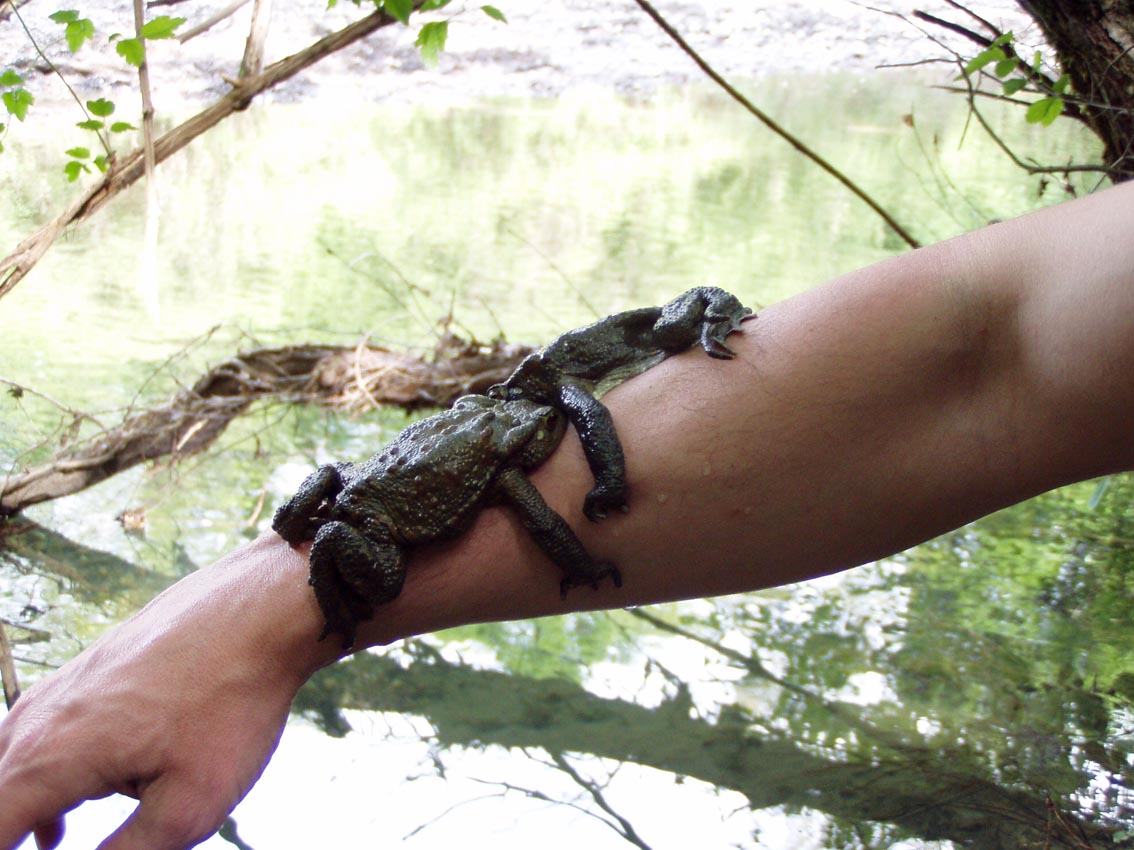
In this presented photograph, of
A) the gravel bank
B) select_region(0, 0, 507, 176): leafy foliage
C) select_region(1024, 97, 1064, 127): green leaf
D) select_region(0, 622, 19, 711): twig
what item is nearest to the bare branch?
select_region(0, 0, 507, 176): leafy foliage

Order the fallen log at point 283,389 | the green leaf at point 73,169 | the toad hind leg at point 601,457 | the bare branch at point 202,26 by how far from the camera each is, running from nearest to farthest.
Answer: the toad hind leg at point 601,457 < the bare branch at point 202,26 < the green leaf at point 73,169 < the fallen log at point 283,389

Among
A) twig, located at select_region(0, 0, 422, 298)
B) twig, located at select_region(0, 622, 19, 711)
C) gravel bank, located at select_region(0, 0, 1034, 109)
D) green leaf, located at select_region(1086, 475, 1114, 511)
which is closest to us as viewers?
twig, located at select_region(0, 622, 19, 711)

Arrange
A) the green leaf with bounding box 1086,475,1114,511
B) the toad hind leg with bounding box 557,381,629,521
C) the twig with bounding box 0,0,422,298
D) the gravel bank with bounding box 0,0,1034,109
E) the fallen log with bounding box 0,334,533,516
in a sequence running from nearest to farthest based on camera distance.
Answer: the toad hind leg with bounding box 557,381,629,521, the twig with bounding box 0,0,422,298, the green leaf with bounding box 1086,475,1114,511, the fallen log with bounding box 0,334,533,516, the gravel bank with bounding box 0,0,1034,109

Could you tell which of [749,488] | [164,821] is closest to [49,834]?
[164,821]

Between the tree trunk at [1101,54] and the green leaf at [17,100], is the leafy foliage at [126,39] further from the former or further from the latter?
the tree trunk at [1101,54]

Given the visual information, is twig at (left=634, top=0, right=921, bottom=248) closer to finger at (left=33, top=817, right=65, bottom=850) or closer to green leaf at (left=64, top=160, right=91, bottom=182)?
green leaf at (left=64, top=160, right=91, bottom=182)

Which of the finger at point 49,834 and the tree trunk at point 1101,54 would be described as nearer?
the finger at point 49,834

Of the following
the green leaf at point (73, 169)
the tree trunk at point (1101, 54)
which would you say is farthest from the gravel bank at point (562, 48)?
the tree trunk at point (1101, 54)
